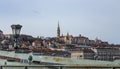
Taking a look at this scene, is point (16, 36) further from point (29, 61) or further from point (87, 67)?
point (87, 67)

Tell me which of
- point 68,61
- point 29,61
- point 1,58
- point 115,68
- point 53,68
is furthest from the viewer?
point 1,58

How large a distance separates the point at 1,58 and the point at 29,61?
8.26ft

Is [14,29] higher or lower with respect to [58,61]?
higher

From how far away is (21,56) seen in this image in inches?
601

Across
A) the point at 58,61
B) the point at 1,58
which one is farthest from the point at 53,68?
the point at 1,58

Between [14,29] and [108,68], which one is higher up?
[14,29]

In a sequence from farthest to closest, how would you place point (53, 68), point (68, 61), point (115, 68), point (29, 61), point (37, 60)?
point (37, 60) → point (29, 61) → point (68, 61) → point (53, 68) → point (115, 68)

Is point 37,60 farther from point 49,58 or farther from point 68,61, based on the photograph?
point 68,61

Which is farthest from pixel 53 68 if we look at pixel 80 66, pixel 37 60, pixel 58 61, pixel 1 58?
pixel 1 58

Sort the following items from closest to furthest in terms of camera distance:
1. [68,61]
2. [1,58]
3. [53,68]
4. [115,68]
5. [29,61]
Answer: [115,68]
[53,68]
[68,61]
[29,61]
[1,58]

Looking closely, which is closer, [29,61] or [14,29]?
[29,61]

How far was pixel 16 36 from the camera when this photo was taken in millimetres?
16391

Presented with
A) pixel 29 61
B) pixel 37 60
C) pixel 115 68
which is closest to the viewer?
pixel 115 68

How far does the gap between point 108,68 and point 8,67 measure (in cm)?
282
